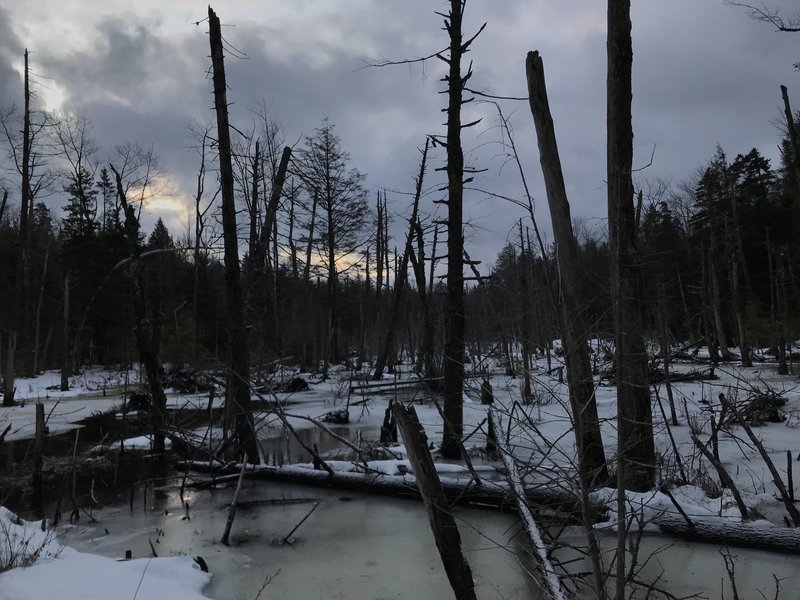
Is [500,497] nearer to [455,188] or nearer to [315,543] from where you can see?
[315,543]

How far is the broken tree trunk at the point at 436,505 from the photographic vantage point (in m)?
3.63

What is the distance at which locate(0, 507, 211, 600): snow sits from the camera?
396 centimetres

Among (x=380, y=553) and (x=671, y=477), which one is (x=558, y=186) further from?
(x=380, y=553)

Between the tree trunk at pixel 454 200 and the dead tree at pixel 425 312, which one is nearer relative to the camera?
the tree trunk at pixel 454 200

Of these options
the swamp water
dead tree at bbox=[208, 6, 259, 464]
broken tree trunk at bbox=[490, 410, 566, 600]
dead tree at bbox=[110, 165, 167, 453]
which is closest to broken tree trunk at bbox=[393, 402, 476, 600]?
broken tree trunk at bbox=[490, 410, 566, 600]

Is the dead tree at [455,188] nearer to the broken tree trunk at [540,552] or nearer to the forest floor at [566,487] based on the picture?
the forest floor at [566,487]

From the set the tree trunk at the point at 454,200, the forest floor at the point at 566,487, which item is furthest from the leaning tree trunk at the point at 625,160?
the tree trunk at the point at 454,200

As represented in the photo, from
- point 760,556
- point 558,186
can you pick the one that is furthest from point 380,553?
point 558,186

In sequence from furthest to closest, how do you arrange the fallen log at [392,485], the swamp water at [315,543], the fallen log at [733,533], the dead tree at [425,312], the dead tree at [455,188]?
the dead tree at [425,312], the dead tree at [455,188], the fallen log at [392,485], the fallen log at [733,533], the swamp water at [315,543]

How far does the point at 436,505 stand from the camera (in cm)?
361

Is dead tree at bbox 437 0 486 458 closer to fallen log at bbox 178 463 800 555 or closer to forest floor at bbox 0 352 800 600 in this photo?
forest floor at bbox 0 352 800 600

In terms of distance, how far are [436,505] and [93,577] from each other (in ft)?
9.44

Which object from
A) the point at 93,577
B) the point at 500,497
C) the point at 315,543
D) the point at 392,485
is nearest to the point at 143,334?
the point at 392,485

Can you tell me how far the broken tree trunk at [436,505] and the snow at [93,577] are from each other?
2054 millimetres
